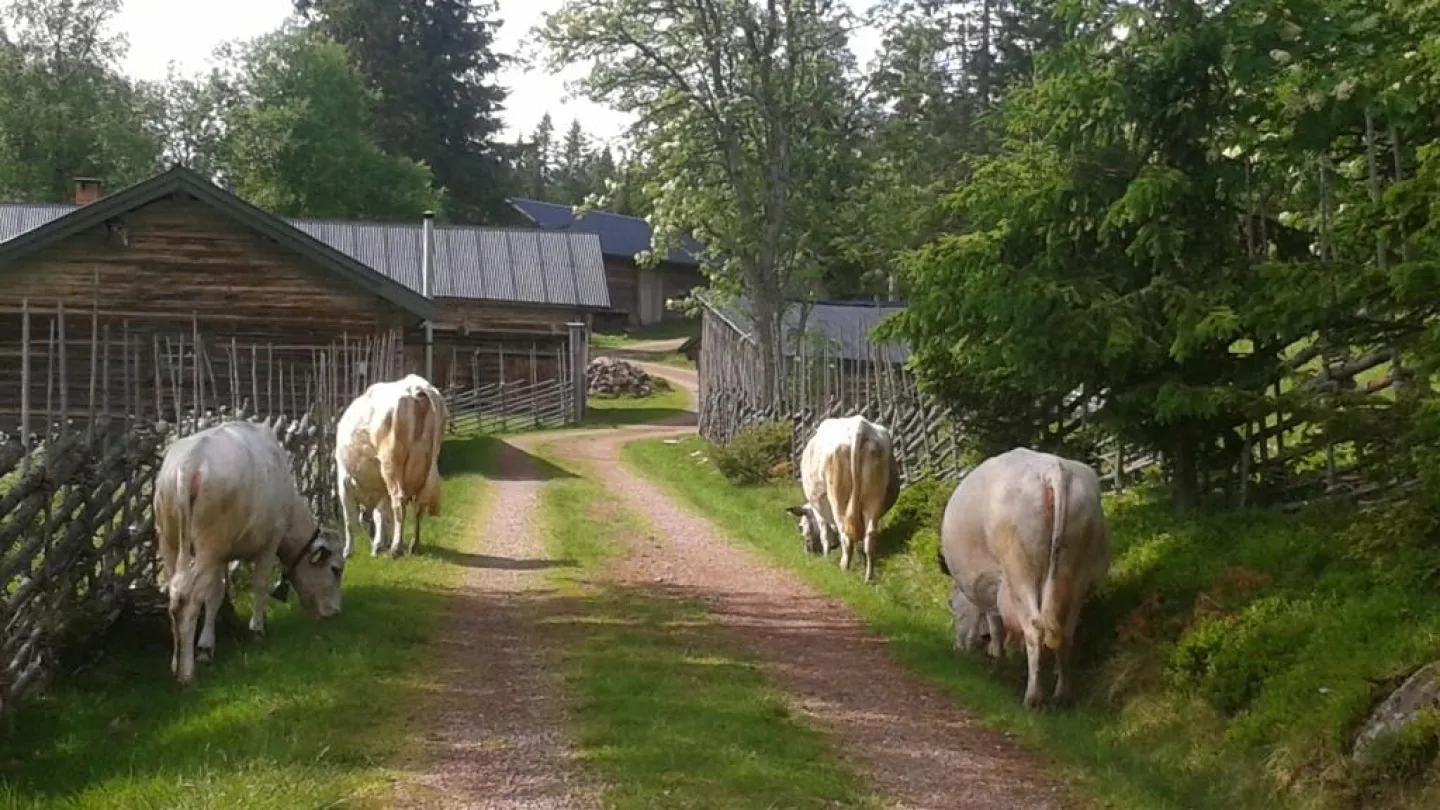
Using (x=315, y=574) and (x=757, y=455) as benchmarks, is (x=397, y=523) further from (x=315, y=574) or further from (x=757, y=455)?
(x=757, y=455)

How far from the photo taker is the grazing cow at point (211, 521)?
336 inches

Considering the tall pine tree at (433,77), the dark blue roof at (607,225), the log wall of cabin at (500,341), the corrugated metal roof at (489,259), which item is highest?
the tall pine tree at (433,77)

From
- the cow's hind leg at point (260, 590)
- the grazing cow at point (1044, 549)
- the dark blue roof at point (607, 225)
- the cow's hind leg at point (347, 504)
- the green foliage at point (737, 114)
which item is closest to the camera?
the grazing cow at point (1044, 549)

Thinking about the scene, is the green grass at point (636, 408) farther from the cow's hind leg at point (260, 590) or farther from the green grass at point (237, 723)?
the green grass at point (237, 723)

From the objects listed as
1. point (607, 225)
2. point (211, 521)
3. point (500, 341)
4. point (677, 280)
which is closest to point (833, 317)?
point (500, 341)

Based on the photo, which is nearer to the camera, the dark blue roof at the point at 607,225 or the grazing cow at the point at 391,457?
the grazing cow at the point at 391,457

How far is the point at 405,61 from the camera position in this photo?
63.8 meters

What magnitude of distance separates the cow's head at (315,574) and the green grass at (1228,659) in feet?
13.6

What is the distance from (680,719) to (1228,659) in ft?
10.0

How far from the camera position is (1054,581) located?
863cm

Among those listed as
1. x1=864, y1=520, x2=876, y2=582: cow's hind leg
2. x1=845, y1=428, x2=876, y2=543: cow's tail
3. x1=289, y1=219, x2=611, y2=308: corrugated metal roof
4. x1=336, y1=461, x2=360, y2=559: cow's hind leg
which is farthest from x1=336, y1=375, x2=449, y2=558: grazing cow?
x1=289, y1=219, x2=611, y2=308: corrugated metal roof

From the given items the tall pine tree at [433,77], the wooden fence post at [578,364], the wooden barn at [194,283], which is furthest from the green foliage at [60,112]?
the wooden barn at [194,283]

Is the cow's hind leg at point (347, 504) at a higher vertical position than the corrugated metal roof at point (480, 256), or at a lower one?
lower

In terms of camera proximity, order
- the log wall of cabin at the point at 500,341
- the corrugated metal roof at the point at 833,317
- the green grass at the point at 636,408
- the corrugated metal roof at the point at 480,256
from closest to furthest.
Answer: the corrugated metal roof at the point at 833,317
the green grass at the point at 636,408
the log wall of cabin at the point at 500,341
the corrugated metal roof at the point at 480,256
